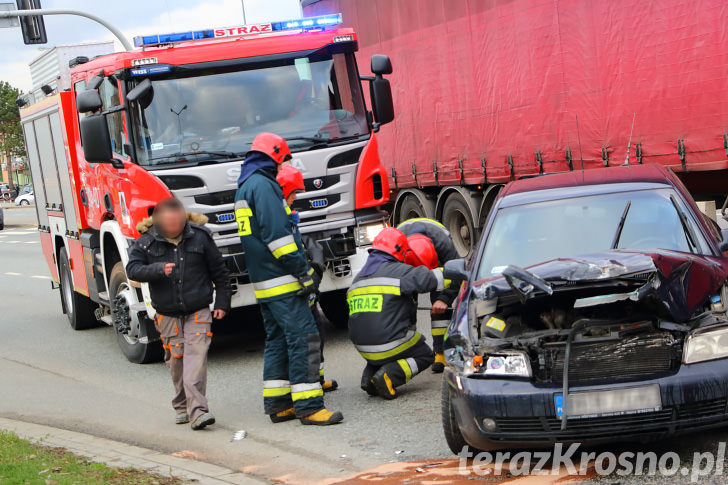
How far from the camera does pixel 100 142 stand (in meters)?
9.02

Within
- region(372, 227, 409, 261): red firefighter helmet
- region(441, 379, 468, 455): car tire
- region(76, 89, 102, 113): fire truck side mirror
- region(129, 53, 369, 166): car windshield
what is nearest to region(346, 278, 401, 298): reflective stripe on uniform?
region(372, 227, 409, 261): red firefighter helmet

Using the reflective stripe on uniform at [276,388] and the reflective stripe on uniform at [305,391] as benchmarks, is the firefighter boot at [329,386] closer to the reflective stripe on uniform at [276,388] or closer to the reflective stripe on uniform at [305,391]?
the reflective stripe on uniform at [276,388]

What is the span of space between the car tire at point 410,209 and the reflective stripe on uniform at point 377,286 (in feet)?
28.3

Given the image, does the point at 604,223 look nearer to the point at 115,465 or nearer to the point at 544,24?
the point at 115,465

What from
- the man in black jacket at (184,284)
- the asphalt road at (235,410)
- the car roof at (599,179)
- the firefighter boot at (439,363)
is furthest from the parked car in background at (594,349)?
the man in black jacket at (184,284)

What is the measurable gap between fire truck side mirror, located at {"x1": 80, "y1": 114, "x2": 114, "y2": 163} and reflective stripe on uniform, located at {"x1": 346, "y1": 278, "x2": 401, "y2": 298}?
286 centimetres

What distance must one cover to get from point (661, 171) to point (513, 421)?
2.41m

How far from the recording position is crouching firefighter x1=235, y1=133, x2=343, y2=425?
696cm

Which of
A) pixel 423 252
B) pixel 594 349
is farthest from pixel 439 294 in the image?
pixel 594 349

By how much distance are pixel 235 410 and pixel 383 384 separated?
125 cm

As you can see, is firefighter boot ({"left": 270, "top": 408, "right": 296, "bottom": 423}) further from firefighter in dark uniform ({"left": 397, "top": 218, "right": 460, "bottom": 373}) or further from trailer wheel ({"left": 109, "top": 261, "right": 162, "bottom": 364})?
trailer wheel ({"left": 109, "top": 261, "right": 162, "bottom": 364})

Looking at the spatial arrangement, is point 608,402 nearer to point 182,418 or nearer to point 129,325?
point 182,418

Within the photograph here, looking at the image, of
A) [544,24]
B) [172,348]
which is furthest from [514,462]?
[544,24]

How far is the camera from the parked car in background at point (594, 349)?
4973 millimetres
